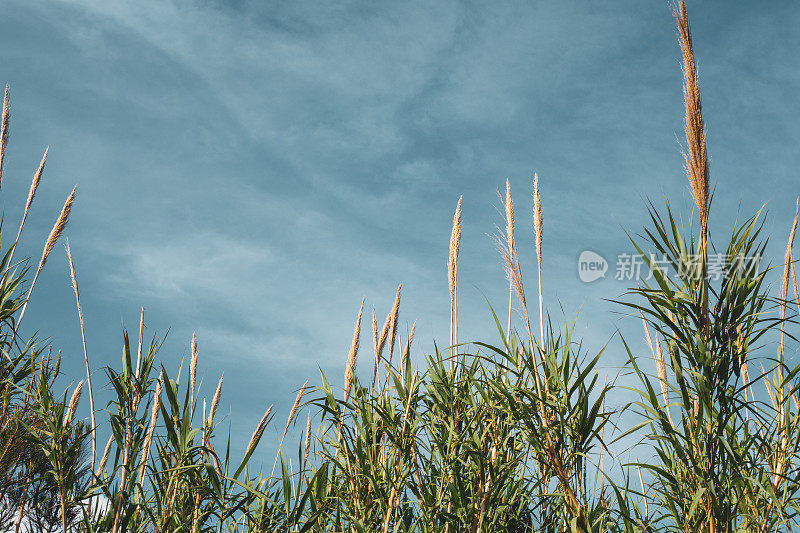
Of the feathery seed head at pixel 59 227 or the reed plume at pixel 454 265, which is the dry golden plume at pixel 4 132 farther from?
the reed plume at pixel 454 265

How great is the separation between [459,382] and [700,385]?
112 cm

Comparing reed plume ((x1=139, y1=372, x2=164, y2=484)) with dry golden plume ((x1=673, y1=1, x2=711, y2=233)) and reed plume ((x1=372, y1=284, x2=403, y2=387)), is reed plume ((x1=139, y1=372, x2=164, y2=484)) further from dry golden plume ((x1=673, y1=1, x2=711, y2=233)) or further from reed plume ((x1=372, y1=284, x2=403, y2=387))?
dry golden plume ((x1=673, y1=1, x2=711, y2=233))

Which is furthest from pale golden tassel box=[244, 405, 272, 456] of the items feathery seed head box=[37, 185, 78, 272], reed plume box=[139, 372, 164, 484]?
feathery seed head box=[37, 185, 78, 272]

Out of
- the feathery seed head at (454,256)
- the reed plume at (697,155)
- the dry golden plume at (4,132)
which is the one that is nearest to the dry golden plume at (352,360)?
the feathery seed head at (454,256)

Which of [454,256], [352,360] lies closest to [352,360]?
[352,360]

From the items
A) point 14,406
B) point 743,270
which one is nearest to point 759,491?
point 743,270

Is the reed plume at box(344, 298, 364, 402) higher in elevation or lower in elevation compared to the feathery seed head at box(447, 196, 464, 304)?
lower

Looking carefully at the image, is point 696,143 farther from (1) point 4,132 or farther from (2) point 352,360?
(1) point 4,132

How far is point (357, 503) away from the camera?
112 inches

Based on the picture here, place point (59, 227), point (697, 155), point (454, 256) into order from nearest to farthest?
point (697, 155) < point (454, 256) < point (59, 227)

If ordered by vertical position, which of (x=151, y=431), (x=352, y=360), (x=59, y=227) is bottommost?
(x=151, y=431)

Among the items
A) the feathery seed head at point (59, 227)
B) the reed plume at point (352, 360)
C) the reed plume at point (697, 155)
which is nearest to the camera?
the reed plume at point (697, 155)

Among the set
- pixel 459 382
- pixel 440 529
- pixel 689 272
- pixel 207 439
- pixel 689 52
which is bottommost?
pixel 440 529

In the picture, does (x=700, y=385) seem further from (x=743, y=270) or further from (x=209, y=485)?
(x=209, y=485)
